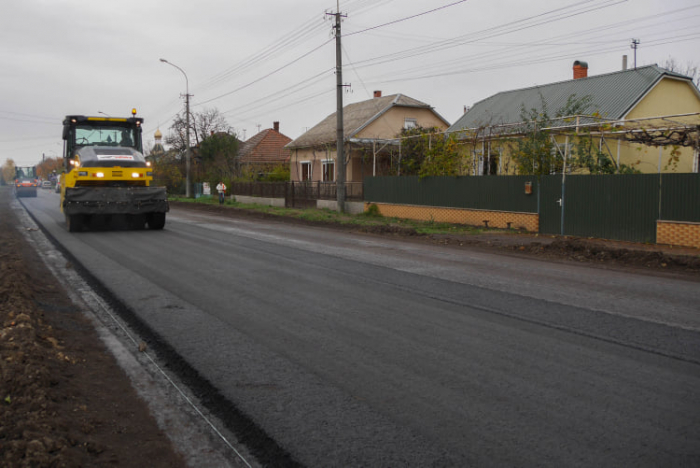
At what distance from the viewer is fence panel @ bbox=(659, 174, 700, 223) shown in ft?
47.7

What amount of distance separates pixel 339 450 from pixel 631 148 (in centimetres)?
2252

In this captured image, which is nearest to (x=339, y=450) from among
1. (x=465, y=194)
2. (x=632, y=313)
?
(x=632, y=313)

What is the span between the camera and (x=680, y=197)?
14.9 meters

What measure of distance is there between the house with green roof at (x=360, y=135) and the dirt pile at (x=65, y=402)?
27973 mm

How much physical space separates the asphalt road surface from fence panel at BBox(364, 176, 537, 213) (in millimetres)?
8223

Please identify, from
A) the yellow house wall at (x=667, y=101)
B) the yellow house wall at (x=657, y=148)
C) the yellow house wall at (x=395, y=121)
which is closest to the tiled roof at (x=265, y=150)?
the yellow house wall at (x=395, y=121)

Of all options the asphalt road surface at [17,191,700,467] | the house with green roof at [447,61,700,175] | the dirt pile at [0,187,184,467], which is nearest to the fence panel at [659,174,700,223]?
the house with green roof at [447,61,700,175]

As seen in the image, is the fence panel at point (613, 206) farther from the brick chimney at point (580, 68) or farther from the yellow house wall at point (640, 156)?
the brick chimney at point (580, 68)

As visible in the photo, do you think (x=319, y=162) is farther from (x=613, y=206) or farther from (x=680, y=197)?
(x=680, y=197)

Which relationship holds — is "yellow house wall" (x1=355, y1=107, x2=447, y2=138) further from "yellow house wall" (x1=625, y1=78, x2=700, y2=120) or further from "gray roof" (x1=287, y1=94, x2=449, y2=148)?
"yellow house wall" (x1=625, y1=78, x2=700, y2=120)

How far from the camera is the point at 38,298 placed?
820 centimetres

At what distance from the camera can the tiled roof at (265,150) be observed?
52031 millimetres

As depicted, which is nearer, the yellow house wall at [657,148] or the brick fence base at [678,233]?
the brick fence base at [678,233]

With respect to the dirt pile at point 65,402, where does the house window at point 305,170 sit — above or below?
above
